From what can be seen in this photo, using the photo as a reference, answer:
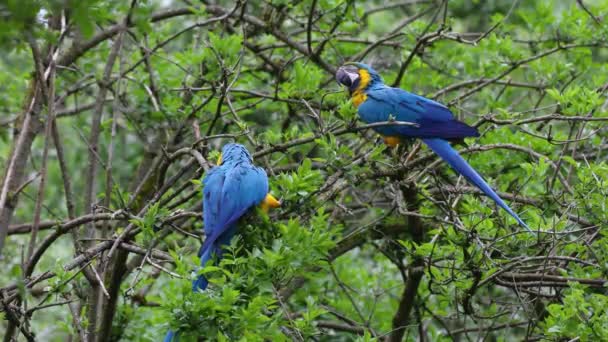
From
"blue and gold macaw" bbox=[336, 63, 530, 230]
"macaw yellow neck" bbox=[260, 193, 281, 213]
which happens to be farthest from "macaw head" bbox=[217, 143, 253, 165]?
"blue and gold macaw" bbox=[336, 63, 530, 230]

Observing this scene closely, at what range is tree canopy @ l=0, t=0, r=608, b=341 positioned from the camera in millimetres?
3594

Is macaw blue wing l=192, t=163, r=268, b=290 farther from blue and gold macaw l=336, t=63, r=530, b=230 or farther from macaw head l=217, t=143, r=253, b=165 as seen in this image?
blue and gold macaw l=336, t=63, r=530, b=230

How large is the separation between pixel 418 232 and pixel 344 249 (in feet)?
2.47

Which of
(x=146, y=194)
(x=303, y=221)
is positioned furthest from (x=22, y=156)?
(x=303, y=221)

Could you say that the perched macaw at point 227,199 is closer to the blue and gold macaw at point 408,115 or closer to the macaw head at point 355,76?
the blue and gold macaw at point 408,115

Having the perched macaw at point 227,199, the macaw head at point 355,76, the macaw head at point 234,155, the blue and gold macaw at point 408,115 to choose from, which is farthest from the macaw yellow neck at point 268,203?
the macaw head at point 355,76

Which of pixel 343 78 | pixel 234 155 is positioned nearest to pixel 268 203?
pixel 234 155

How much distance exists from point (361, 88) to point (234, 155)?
1.49 m

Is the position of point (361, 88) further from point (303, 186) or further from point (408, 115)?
point (303, 186)

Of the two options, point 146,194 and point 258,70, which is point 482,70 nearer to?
point 258,70

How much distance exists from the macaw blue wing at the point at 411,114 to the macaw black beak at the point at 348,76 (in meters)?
0.14

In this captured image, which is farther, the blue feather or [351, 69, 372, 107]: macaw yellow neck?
[351, 69, 372, 107]: macaw yellow neck

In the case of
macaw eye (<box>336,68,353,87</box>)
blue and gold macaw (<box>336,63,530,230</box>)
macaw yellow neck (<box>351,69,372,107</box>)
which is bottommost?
blue and gold macaw (<box>336,63,530,230</box>)

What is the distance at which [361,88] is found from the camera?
569 centimetres
